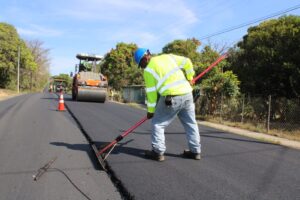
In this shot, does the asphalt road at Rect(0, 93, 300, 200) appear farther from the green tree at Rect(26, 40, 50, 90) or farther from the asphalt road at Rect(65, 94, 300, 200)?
the green tree at Rect(26, 40, 50, 90)

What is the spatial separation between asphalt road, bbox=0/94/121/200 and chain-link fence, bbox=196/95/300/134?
6.90 m

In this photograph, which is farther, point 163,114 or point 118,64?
point 118,64

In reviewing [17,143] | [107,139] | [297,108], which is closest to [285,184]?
[107,139]

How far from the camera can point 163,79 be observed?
5727 millimetres

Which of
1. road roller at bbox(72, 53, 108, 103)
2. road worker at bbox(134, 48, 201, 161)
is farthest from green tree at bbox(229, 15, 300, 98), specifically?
road worker at bbox(134, 48, 201, 161)

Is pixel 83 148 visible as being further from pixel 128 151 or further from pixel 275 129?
pixel 275 129

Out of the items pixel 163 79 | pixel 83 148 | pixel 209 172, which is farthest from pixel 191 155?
pixel 83 148

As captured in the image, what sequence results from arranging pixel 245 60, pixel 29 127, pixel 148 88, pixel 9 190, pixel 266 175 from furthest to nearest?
pixel 245 60 → pixel 29 127 → pixel 148 88 → pixel 266 175 → pixel 9 190

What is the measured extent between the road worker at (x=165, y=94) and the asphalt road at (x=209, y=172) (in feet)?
1.33

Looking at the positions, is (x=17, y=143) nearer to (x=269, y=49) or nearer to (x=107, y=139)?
(x=107, y=139)

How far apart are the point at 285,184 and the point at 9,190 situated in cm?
336

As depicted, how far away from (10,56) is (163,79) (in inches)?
1986

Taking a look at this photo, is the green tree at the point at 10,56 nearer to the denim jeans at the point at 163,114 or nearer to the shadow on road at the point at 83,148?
the shadow on road at the point at 83,148

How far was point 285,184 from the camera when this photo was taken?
193 inches
